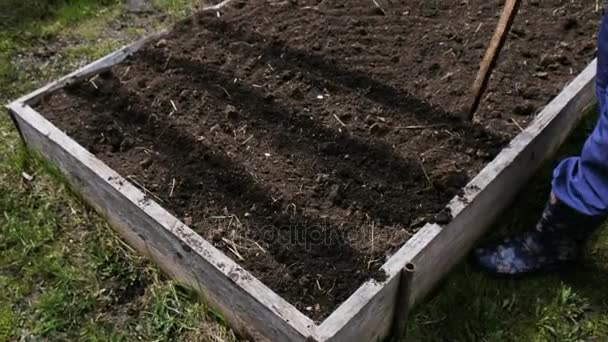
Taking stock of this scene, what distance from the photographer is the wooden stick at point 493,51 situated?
2.69 m

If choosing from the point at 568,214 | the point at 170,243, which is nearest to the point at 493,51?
the point at 568,214

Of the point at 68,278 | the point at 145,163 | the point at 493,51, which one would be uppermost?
the point at 493,51

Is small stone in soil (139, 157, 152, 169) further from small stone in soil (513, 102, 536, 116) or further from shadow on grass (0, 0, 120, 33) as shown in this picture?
shadow on grass (0, 0, 120, 33)

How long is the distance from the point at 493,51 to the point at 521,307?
3.58 feet

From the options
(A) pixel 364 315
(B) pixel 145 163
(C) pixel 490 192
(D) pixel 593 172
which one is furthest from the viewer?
(B) pixel 145 163

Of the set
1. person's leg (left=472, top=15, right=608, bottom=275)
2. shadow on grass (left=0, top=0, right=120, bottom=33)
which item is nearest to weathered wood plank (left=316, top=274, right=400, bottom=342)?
person's leg (left=472, top=15, right=608, bottom=275)

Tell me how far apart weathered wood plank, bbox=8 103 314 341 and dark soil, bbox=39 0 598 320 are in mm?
112

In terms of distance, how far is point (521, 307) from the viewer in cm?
268

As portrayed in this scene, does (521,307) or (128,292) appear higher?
(521,307)

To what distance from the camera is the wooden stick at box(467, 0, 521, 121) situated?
2.69m

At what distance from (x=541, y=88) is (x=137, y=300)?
7.17 feet

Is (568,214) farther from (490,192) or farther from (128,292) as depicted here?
(128,292)

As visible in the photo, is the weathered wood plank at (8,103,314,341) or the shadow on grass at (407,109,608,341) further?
the shadow on grass at (407,109,608,341)

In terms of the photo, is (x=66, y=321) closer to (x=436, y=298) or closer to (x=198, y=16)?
(x=436, y=298)
